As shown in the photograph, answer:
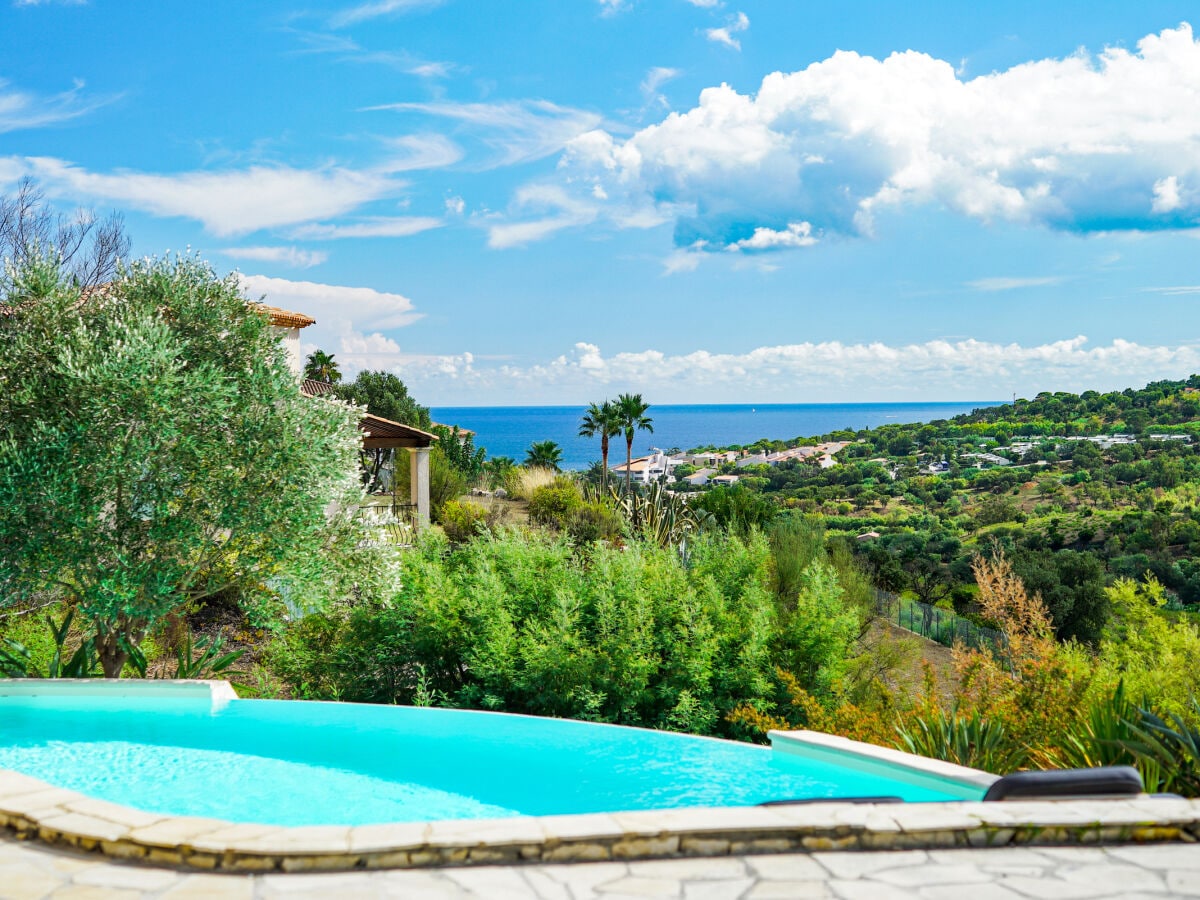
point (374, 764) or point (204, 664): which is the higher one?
point (374, 764)

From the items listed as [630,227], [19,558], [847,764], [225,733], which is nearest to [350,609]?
[225,733]

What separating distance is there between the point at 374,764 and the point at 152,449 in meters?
3.79

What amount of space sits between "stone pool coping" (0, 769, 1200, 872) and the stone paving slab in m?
0.06

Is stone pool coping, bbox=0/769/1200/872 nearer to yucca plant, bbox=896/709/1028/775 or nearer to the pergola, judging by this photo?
yucca plant, bbox=896/709/1028/775

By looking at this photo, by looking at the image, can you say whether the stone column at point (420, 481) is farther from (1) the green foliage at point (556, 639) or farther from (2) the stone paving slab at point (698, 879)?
(2) the stone paving slab at point (698, 879)

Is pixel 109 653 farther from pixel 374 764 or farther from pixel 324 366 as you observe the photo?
pixel 324 366

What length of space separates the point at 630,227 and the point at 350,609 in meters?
43.4

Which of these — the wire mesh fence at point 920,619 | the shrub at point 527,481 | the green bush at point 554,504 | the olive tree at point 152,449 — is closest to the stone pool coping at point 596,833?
the olive tree at point 152,449

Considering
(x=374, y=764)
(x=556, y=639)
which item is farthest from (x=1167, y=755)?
(x=374, y=764)

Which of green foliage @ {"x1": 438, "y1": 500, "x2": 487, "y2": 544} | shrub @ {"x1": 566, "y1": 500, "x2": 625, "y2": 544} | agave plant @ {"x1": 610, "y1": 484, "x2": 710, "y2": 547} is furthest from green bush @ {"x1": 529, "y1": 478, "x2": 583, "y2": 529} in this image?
green foliage @ {"x1": 438, "y1": 500, "x2": 487, "y2": 544}

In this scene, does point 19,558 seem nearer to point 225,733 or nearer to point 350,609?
point 225,733

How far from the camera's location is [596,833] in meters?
4.08

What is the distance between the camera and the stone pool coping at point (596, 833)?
4016 millimetres

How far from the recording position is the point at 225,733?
8125 millimetres
